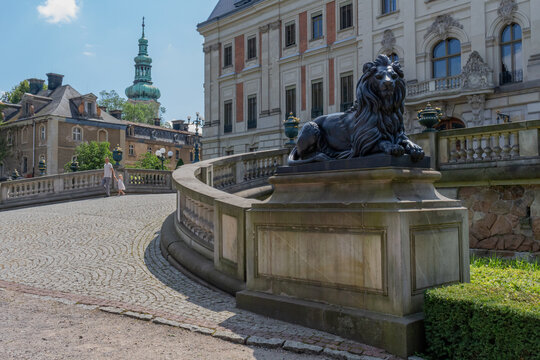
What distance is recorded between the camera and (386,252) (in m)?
4.66

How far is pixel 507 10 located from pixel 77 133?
153ft

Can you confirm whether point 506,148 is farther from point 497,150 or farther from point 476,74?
point 476,74

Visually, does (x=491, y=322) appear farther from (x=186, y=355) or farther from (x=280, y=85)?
(x=280, y=85)

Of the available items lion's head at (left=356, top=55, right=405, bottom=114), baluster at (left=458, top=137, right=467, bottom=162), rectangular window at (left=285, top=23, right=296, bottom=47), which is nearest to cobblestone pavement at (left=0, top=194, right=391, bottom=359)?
lion's head at (left=356, top=55, right=405, bottom=114)

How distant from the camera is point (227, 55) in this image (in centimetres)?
3997

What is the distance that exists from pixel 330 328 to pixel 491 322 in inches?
63.3

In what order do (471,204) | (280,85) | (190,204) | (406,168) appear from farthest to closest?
(280,85) < (471,204) < (190,204) < (406,168)

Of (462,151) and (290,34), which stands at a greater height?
(290,34)

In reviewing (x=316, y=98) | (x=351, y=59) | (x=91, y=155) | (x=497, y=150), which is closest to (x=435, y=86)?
(x=351, y=59)

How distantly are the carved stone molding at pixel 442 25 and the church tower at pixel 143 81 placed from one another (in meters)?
90.3

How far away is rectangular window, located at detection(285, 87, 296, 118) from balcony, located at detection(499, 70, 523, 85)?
1422 cm

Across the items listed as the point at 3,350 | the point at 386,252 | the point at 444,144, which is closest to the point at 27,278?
the point at 3,350

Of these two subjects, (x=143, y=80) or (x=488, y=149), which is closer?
(x=488, y=149)

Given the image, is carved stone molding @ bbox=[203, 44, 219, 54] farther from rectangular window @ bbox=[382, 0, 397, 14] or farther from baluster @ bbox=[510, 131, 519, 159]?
baluster @ bbox=[510, 131, 519, 159]
